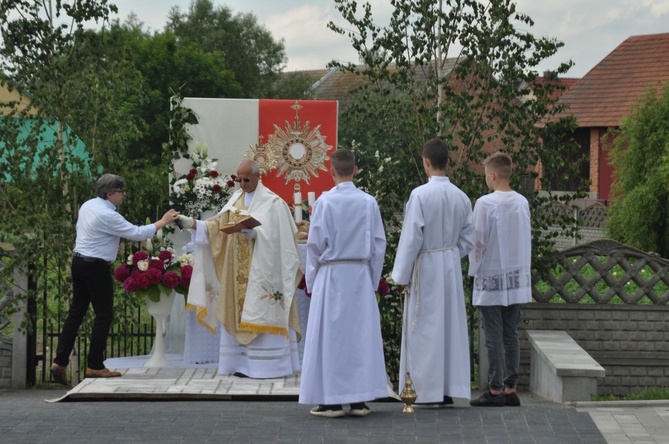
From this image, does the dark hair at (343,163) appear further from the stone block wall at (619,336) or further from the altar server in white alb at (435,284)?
the stone block wall at (619,336)

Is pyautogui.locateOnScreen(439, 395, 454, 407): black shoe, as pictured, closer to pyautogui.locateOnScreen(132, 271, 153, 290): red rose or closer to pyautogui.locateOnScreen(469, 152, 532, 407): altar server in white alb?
pyautogui.locateOnScreen(469, 152, 532, 407): altar server in white alb

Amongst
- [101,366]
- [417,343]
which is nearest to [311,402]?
[417,343]

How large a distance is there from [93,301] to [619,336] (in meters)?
5.80

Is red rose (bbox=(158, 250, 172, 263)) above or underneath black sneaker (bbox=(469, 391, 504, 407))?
above

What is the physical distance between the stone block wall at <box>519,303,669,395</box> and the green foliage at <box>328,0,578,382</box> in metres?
0.75

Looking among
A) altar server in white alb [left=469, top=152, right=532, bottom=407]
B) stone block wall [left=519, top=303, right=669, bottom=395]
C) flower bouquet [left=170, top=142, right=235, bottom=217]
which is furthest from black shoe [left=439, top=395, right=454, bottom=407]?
flower bouquet [left=170, top=142, right=235, bottom=217]

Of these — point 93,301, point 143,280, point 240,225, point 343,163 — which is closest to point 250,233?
point 240,225

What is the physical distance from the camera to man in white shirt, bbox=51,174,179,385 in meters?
10.3

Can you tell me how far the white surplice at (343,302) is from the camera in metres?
8.74

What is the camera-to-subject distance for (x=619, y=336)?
1302 cm

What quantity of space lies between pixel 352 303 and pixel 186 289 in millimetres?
3031

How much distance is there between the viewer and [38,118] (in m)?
12.0

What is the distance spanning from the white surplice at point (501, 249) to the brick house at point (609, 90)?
31.2m

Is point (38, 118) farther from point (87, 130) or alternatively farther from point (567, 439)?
Result: point (567, 439)
